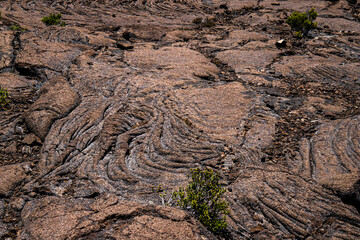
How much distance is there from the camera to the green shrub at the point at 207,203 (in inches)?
165

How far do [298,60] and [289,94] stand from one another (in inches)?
96.8

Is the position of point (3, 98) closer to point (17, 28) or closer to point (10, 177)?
point (10, 177)

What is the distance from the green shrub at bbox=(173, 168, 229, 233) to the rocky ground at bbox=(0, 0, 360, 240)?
0.23 metres

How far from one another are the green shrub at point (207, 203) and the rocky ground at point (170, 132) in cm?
23

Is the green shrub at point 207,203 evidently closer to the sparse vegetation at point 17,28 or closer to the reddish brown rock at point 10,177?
the reddish brown rock at point 10,177

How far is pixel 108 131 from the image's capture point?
6191mm

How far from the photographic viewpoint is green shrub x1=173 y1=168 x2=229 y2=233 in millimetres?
4203

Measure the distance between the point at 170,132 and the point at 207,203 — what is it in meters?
2.25

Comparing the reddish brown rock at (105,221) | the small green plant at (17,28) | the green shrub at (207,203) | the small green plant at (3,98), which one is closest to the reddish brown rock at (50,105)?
the small green plant at (3,98)

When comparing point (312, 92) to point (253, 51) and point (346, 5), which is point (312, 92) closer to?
point (253, 51)

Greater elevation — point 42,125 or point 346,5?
point 346,5

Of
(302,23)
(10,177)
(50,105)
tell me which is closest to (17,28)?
(50,105)

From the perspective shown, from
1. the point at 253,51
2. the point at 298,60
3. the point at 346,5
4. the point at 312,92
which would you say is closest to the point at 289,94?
the point at 312,92

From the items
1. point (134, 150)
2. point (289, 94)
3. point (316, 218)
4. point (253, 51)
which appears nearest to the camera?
point (316, 218)
